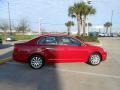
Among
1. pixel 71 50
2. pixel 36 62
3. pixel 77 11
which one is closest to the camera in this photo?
pixel 36 62

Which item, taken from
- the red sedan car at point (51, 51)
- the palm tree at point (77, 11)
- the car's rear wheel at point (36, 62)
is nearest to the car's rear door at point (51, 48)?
the red sedan car at point (51, 51)

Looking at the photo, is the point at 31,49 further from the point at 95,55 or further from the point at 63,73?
the point at 95,55

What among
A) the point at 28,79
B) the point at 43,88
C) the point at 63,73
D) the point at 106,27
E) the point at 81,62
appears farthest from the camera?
the point at 106,27

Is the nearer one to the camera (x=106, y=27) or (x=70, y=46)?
(x=70, y=46)

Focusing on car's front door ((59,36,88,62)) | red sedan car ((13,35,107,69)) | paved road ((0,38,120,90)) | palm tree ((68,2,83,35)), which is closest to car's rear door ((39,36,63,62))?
red sedan car ((13,35,107,69))

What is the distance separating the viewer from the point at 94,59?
1102cm

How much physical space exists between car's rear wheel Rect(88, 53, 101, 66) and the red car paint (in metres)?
0.23

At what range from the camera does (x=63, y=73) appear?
9.25 metres

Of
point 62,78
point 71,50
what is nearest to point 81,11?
point 71,50

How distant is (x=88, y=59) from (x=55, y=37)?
193cm

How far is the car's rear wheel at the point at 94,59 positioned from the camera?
11.0 metres

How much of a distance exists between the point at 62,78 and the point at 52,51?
2217 millimetres

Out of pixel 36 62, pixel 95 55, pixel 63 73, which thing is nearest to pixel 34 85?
pixel 63 73

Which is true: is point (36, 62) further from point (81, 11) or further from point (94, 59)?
point (81, 11)
